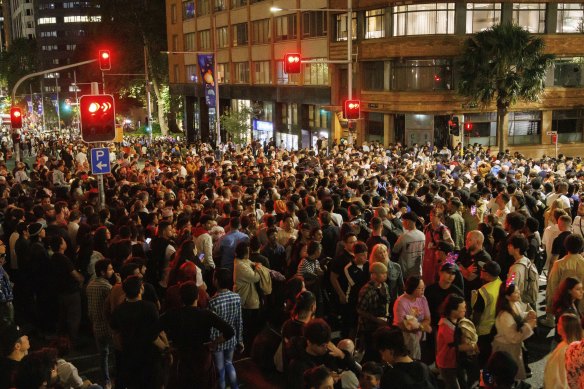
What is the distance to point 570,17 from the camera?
119ft

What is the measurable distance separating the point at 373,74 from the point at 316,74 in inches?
224

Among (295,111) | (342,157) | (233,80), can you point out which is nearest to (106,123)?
(342,157)

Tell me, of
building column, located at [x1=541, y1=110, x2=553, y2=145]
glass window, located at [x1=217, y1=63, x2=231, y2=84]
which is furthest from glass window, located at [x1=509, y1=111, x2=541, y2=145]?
glass window, located at [x1=217, y1=63, x2=231, y2=84]

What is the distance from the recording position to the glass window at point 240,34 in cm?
5175

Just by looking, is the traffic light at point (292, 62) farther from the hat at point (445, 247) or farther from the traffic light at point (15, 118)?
the hat at point (445, 247)

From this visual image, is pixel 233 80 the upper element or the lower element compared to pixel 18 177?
upper

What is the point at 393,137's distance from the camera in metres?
37.9

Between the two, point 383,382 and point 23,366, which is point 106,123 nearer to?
point 23,366

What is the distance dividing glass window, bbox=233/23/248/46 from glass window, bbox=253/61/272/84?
2.62 m

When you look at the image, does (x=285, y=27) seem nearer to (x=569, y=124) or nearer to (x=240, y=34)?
(x=240, y=34)

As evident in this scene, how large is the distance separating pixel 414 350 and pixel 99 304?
12.7 ft

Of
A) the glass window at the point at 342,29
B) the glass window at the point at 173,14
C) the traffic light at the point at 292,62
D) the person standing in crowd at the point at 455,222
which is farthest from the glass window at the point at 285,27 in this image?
the person standing in crowd at the point at 455,222

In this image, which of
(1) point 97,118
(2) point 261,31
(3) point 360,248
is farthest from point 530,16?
(3) point 360,248

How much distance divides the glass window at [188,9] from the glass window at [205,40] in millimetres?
2129
